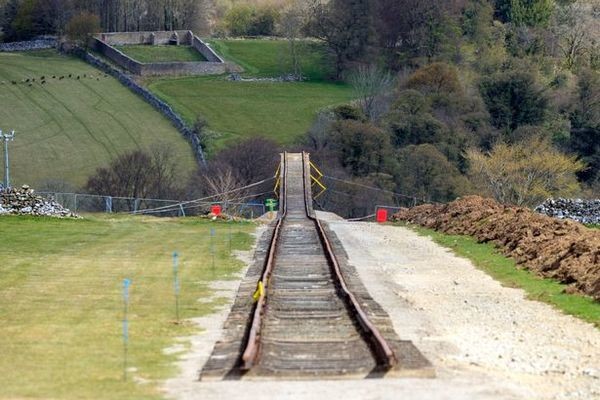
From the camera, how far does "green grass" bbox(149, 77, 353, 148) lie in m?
101

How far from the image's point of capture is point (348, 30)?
129625 mm

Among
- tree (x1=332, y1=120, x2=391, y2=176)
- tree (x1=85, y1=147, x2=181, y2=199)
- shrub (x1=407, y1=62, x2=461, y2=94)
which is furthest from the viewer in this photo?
shrub (x1=407, y1=62, x2=461, y2=94)

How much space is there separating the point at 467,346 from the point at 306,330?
261 centimetres

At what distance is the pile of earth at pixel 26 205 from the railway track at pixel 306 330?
19466 millimetres

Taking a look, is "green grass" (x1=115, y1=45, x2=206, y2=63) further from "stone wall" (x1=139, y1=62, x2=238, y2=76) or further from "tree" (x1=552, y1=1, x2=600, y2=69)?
"tree" (x1=552, y1=1, x2=600, y2=69)

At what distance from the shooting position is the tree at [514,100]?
99812 mm

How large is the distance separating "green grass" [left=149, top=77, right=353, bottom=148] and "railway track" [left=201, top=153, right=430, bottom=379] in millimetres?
64907

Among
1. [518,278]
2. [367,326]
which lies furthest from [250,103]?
[367,326]

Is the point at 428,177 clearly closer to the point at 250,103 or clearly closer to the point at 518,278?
the point at 250,103

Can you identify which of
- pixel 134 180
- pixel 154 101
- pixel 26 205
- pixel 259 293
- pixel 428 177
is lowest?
pixel 134 180

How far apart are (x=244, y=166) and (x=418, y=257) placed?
4669cm

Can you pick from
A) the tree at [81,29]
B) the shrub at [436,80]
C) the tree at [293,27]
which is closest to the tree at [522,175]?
the shrub at [436,80]

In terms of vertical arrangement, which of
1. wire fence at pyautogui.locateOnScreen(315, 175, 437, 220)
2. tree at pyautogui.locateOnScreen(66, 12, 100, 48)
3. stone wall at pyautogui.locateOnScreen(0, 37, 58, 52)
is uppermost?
tree at pyautogui.locateOnScreen(66, 12, 100, 48)

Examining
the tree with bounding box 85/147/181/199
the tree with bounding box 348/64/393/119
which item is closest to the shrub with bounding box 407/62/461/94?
the tree with bounding box 348/64/393/119
